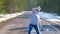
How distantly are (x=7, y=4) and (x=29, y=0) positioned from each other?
371 feet

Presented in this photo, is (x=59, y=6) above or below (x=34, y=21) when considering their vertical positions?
below

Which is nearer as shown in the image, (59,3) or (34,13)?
(34,13)

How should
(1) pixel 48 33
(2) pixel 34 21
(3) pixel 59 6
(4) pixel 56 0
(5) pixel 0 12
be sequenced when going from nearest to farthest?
(2) pixel 34 21 → (1) pixel 48 33 → (5) pixel 0 12 → (3) pixel 59 6 → (4) pixel 56 0

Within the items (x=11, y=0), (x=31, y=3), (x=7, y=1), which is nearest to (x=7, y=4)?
(x=7, y=1)

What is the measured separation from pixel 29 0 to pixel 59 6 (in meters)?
115

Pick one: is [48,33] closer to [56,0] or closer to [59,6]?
[59,6]

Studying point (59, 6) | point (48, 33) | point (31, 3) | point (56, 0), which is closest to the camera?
point (48, 33)

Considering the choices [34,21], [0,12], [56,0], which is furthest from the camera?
[56,0]

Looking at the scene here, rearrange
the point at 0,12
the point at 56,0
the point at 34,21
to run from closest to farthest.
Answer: the point at 34,21, the point at 0,12, the point at 56,0

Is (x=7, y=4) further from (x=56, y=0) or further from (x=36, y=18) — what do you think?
(x=36, y=18)

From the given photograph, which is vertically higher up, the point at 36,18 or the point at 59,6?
the point at 36,18

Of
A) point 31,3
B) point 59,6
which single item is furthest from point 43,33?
point 31,3

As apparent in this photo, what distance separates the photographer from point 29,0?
196375mm

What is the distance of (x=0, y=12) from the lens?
6875 centimetres
